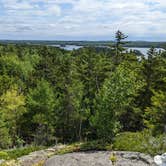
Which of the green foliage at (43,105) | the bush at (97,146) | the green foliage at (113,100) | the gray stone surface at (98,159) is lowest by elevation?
the green foliage at (43,105)

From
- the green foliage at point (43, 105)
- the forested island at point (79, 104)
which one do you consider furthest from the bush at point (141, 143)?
the green foliage at point (43, 105)

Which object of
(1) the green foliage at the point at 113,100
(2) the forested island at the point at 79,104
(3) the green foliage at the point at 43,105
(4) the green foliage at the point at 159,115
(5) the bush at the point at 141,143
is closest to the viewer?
(5) the bush at the point at 141,143

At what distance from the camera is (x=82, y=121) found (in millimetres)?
41812

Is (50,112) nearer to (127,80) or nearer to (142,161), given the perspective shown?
(127,80)

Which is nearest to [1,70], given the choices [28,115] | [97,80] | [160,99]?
[28,115]

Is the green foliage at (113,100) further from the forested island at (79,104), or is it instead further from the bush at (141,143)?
the forested island at (79,104)

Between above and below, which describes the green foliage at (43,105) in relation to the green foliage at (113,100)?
below

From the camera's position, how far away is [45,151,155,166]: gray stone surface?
17511mm

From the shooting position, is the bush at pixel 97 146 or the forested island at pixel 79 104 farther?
the forested island at pixel 79 104

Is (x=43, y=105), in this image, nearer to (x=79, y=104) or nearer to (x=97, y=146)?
(x=79, y=104)

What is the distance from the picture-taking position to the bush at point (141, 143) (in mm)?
18391

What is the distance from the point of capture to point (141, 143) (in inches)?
782

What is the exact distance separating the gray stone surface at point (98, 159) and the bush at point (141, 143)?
0.61 metres

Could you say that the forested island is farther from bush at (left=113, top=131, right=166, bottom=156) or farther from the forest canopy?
bush at (left=113, top=131, right=166, bottom=156)
